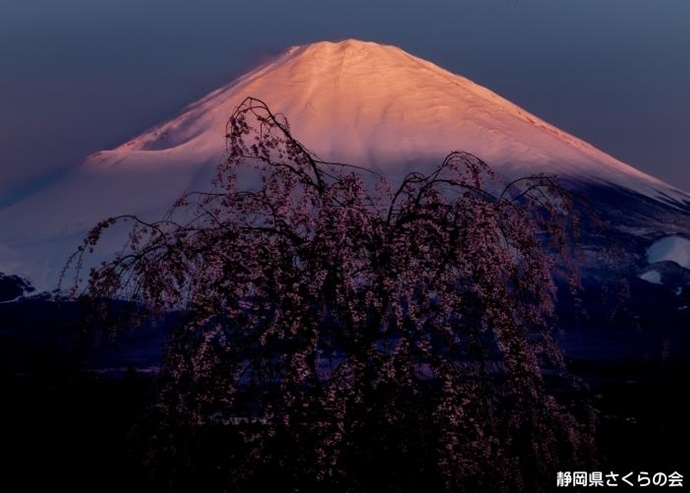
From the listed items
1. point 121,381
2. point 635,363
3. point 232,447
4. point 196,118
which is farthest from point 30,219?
point 232,447

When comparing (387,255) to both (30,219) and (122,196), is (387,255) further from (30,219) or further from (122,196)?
(30,219)

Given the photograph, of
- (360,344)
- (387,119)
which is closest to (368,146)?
(387,119)

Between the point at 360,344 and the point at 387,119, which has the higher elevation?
the point at 387,119

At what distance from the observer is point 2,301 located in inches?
4422

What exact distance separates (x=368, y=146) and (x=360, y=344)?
89474mm

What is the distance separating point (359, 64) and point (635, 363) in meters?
36.6

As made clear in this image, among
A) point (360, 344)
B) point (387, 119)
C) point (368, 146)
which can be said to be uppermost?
point (387, 119)

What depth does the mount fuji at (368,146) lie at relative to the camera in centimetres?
8888

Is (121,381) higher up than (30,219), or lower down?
lower down

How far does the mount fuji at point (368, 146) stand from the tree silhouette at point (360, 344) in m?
74.6

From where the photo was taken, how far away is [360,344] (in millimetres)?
8055

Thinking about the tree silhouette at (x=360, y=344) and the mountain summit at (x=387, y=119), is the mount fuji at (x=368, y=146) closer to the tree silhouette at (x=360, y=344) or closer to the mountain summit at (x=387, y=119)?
the mountain summit at (x=387, y=119)

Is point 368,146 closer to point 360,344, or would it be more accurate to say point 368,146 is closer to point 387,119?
point 387,119

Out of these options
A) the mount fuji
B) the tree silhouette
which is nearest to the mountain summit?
the mount fuji
